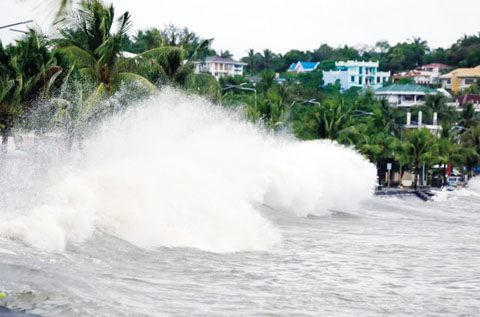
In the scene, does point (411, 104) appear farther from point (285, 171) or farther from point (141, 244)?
point (141, 244)

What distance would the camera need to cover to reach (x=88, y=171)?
23.5 metres

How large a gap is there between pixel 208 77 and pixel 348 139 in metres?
25.8

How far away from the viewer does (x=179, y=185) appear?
2495 cm

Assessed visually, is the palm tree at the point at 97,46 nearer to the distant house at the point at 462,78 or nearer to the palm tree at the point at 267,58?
the distant house at the point at 462,78

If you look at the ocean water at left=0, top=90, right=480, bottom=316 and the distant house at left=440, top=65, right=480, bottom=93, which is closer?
the ocean water at left=0, top=90, right=480, bottom=316

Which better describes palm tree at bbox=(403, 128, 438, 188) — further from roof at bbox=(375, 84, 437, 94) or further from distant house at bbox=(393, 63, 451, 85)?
distant house at bbox=(393, 63, 451, 85)

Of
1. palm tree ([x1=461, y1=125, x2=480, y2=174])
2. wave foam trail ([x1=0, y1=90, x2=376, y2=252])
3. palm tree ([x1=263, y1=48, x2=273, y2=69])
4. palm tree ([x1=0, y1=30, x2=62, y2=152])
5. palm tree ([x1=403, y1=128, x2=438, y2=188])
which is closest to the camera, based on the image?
wave foam trail ([x1=0, y1=90, x2=376, y2=252])

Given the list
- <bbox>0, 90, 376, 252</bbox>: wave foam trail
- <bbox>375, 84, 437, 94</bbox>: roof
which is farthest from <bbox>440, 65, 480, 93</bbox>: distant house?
<bbox>0, 90, 376, 252</bbox>: wave foam trail

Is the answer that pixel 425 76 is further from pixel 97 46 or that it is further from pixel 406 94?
pixel 97 46

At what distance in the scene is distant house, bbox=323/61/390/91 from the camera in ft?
522

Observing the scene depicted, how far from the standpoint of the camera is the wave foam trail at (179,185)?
18797mm

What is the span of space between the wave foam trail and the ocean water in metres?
0.06

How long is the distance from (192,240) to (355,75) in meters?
144

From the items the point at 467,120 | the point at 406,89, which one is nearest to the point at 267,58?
the point at 406,89
